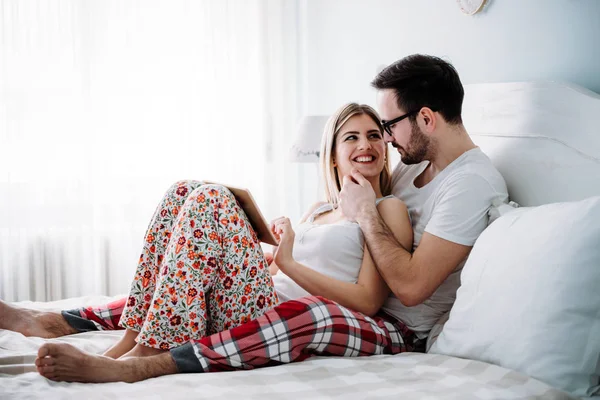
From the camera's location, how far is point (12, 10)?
317cm

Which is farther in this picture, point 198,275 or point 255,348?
point 198,275

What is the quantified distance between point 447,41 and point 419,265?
1157 millimetres

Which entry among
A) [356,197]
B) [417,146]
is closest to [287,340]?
[356,197]

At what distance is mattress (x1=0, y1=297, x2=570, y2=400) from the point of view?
112 cm

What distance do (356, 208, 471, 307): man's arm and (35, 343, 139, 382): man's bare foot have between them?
0.73m

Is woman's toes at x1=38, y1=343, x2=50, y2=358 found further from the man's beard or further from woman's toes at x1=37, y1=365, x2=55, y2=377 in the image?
the man's beard

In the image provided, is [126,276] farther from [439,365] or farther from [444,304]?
[439,365]

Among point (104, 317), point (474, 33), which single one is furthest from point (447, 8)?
point (104, 317)

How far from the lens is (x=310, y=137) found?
111 inches

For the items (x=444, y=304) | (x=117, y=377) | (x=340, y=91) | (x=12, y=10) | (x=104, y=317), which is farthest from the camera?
(x=340, y=91)

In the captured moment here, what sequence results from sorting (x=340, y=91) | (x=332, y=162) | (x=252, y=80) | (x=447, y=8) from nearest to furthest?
1. (x=332, y=162)
2. (x=447, y=8)
3. (x=340, y=91)
4. (x=252, y=80)

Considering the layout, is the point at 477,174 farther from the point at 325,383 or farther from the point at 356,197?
the point at 325,383

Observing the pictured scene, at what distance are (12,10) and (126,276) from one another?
1616mm

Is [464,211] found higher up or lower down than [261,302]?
higher up
